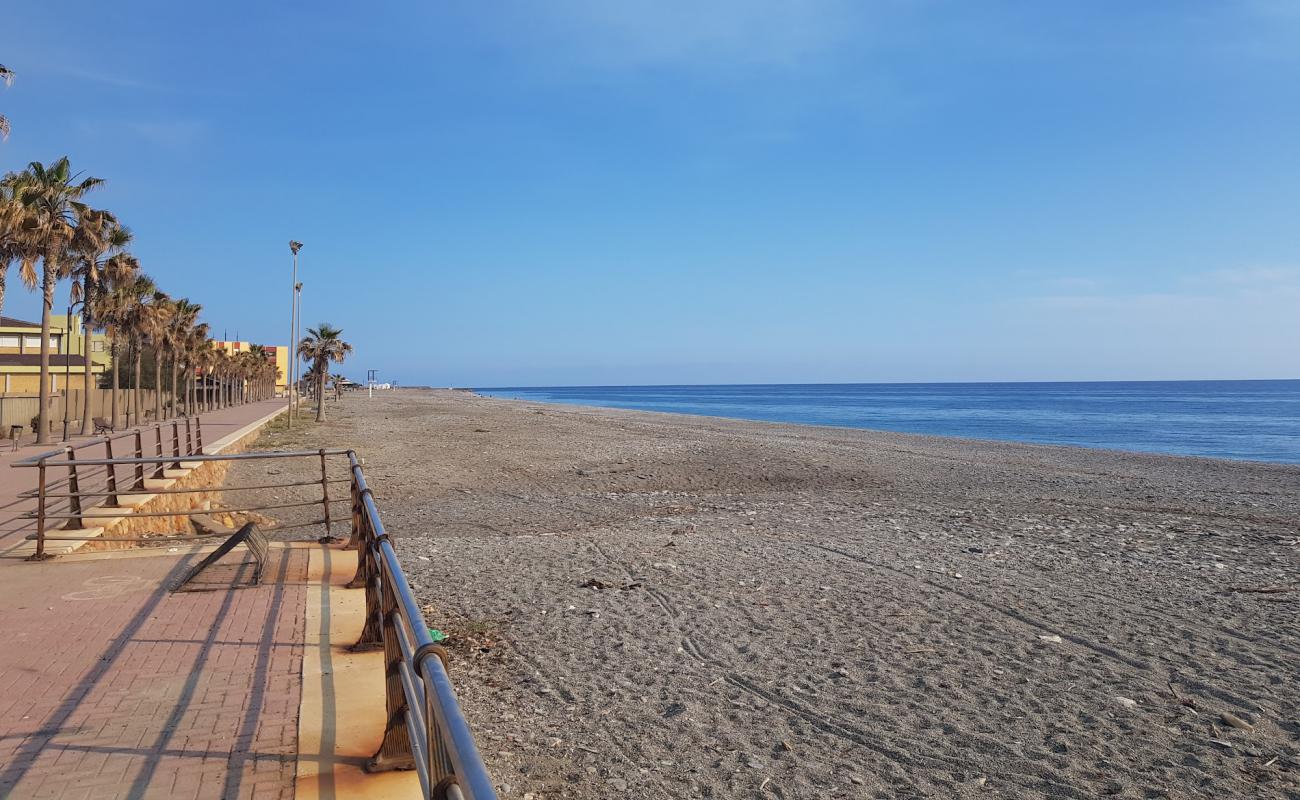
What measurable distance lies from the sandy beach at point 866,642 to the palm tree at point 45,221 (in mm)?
14625

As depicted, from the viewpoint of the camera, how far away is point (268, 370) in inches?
3607

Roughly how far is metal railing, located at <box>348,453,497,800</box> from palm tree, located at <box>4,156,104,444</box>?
23317 mm

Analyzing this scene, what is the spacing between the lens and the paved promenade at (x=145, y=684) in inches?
137

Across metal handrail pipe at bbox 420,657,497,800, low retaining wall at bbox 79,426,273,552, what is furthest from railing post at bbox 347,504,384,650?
low retaining wall at bbox 79,426,273,552

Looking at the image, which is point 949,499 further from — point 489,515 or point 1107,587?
point 489,515

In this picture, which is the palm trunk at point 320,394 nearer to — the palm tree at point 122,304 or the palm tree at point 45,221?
the palm tree at point 122,304

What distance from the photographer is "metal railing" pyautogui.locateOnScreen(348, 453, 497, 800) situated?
1660mm

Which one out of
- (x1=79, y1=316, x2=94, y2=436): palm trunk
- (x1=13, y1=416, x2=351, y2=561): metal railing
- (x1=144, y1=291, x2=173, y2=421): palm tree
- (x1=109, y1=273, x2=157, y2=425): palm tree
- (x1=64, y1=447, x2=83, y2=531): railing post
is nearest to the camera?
(x1=13, y1=416, x2=351, y2=561): metal railing

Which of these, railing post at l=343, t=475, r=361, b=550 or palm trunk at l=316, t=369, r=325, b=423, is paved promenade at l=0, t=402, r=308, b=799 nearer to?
railing post at l=343, t=475, r=361, b=550

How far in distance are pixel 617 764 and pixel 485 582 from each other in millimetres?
4432

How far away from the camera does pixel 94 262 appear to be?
93.4ft

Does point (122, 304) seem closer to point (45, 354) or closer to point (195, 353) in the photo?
point (45, 354)

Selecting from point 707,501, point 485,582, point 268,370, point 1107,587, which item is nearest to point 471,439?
point 707,501

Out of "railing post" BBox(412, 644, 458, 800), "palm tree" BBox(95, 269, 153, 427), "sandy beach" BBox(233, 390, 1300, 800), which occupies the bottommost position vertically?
"sandy beach" BBox(233, 390, 1300, 800)
